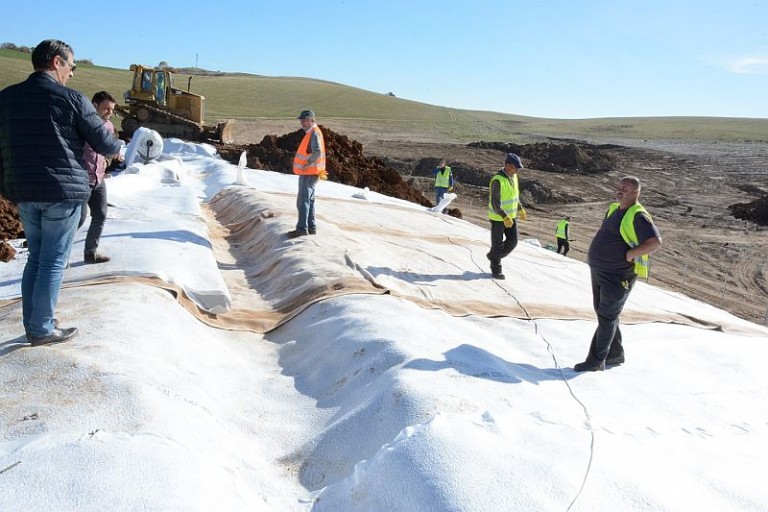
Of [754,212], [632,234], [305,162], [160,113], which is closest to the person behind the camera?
[632,234]

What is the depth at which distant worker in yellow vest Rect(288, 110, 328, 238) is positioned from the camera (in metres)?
6.83

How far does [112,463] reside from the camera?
7.17 ft

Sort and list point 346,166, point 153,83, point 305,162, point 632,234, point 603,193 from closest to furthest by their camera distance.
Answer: point 632,234 < point 305,162 < point 346,166 < point 153,83 < point 603,193

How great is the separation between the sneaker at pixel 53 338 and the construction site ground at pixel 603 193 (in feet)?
14.9

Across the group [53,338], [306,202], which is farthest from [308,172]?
[53,338]

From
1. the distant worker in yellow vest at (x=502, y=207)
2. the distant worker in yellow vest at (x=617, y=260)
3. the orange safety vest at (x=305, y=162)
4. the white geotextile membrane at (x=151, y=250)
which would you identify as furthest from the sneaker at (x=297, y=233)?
the distant worker in yellow vest at (x=617, y=260)

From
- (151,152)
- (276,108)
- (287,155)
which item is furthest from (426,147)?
(276,108)

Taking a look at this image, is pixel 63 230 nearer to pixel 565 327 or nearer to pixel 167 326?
pixel 167 326

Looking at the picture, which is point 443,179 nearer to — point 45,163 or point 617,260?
point 617,260

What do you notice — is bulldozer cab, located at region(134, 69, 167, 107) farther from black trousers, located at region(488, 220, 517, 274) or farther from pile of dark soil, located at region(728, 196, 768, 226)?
pile of dark soil, located at region(728, 196, 768, 226)

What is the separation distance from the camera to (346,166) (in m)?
15.6

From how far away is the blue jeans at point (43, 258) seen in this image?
123 inches

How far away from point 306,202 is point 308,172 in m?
0.34

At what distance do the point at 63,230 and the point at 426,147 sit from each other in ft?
107
